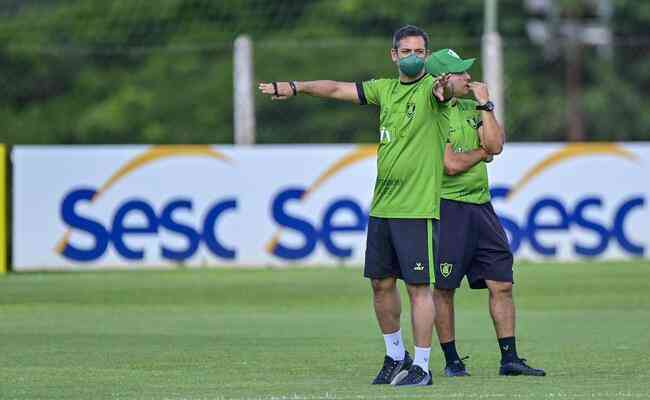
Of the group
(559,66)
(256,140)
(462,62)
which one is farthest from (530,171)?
(559,66)

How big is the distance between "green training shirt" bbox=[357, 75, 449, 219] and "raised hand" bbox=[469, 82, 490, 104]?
0.84ft

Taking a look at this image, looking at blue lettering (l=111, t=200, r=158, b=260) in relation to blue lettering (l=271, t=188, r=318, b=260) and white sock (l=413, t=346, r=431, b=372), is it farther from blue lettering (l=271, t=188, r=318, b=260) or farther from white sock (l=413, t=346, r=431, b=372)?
white sock (l=413, t=346, r=431, b=372)

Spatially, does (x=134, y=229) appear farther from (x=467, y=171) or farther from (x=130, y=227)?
(x=467, y=171)

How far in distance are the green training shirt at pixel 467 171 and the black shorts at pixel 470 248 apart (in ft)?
0.17

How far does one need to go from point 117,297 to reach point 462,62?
7811 millimetres

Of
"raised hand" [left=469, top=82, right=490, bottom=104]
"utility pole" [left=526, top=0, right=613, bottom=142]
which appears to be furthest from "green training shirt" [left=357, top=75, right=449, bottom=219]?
"utility pole" [left=526, top=0, right=613, bottom=142]

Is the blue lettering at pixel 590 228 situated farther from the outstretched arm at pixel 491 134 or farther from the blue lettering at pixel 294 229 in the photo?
the outstretched arm at pixel 491 134

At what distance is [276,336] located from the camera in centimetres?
1299

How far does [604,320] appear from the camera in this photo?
47.3 ft

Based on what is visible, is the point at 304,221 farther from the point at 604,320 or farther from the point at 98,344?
the point at 98,344

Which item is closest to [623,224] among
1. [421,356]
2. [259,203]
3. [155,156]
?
[259,203]

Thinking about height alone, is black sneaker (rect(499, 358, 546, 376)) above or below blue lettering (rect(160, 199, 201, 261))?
below

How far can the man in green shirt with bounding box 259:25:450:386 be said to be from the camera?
9.76 metres

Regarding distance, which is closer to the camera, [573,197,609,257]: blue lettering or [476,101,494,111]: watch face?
[476,101,494,111]: watch face
